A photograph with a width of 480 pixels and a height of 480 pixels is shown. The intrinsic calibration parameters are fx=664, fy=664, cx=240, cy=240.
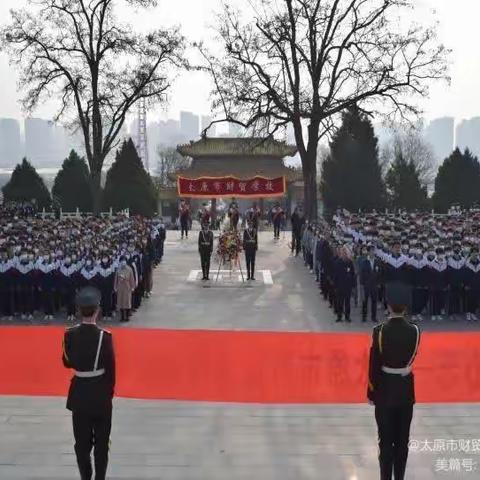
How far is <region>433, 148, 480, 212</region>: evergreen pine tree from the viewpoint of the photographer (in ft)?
126

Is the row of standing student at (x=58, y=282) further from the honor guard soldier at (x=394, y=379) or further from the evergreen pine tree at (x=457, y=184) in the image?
the evergreen pine tree at (x=457, y=184)

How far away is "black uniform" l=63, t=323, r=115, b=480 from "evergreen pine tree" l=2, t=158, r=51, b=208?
34.1 m

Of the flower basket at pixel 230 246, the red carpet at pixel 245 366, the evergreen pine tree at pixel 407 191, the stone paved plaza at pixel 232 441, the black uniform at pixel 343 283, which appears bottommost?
the stone paved plaza at pixel 232 441

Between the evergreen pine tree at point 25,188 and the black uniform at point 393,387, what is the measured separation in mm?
34843

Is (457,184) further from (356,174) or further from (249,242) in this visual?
(249,242)

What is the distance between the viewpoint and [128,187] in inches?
1489

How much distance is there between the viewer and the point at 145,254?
16.4 metres

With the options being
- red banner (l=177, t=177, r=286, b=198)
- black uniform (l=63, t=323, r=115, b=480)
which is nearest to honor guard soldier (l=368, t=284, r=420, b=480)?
black uniform (l=63, t=323, r=115, b=480)

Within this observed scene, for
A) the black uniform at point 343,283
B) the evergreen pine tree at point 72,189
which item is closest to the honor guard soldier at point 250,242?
the black uniform at point 343,283

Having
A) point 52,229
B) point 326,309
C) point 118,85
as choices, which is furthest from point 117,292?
point 118,85

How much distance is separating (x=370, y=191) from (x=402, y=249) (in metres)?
26.6

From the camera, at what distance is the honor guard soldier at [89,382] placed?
213 inches

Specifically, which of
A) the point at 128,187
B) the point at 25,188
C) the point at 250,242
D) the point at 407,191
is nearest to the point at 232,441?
the point at 250,242

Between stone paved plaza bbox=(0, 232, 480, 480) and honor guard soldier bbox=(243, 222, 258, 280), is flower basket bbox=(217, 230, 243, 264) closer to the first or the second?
honor guard soldier bbox=(243, 222, 258, 280)
